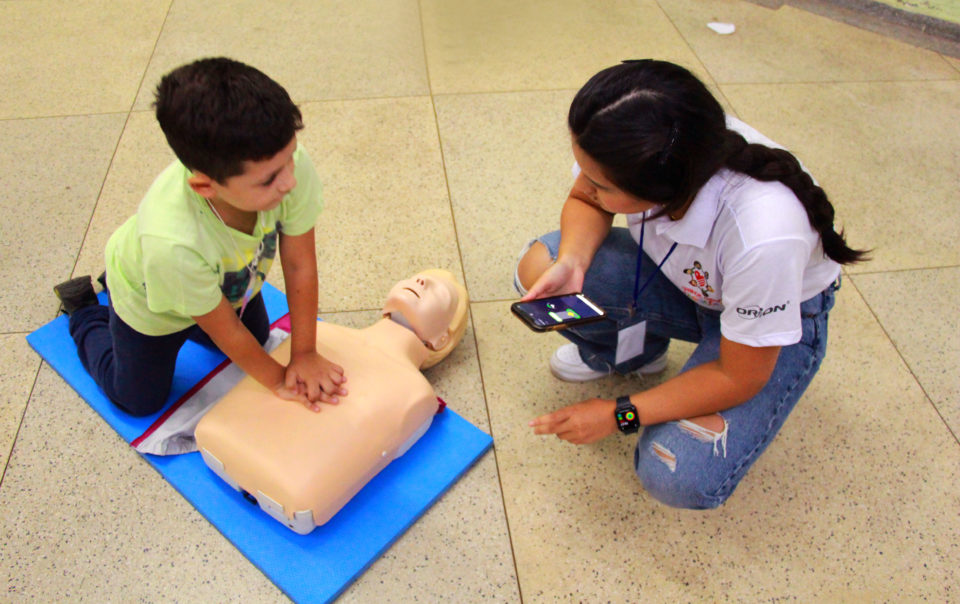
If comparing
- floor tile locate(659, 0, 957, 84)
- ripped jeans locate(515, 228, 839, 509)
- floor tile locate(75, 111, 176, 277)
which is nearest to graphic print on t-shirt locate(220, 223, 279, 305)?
ripped jeans locate(515, 228, 839, 509)

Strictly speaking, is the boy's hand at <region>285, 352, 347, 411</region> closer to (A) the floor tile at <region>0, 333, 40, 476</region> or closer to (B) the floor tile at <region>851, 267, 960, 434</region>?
(A) the floor tile at <region>0, 333, 40, 476</region>

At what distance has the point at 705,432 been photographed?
123cm

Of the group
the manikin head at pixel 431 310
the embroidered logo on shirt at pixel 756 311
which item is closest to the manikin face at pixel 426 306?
Result: the manikin head at pixel 431 310

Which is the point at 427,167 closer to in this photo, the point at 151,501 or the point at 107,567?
the point at 151,501

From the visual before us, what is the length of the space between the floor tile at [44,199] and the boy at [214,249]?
0.77 ft

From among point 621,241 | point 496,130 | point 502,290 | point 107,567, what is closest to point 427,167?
point 496,130

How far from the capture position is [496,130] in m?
2.27

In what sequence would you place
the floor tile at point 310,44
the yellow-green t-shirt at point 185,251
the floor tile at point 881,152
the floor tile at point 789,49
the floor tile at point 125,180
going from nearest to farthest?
the yellow-green t-shirt at point 185,251 → the floor tile at point 125,180 → the floor tile at point 881,152 → the floor tile at point 310,44 → the floor tile at point 789,49

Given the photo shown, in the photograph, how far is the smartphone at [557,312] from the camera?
124 cm

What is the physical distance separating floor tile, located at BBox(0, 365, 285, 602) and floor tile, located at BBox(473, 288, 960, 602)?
0.55 meters

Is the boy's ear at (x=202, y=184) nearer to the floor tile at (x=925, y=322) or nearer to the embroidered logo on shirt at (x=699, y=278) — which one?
the embroidered logo on shirt at (x=699, y=278)

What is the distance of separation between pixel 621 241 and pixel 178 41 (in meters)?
2.00

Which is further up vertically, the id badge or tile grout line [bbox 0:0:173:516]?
the id badge

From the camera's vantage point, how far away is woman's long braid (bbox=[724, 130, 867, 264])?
1.07 metres
